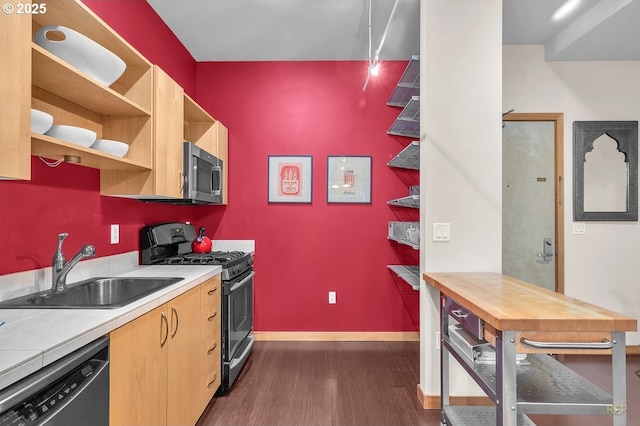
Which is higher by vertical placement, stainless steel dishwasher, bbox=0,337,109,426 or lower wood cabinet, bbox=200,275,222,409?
stainless steel dishwasher, bbox=0,337,109,426

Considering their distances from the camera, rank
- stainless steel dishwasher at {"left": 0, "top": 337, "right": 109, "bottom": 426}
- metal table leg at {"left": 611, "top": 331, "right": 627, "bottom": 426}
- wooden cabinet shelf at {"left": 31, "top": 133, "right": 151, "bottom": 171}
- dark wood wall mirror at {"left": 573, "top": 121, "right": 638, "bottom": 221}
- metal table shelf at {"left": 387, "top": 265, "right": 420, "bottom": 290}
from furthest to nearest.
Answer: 1. dark wood wall mirror at {"left": 573, "top": 121, "right": 638, "bottom": 221}
2. metal table shelf at {"left": 387, "top": 265, "right": 420, "bottom": 290}
3. wooden cabinet shelf at {"left": 31, "top": 133, "right": 151, "bottom": 171}
4. metal table leg at {"left": 611, "top": 331, "right": 627, "bottom": 426}
5. stainless steel dishwasher at {"left": 0, "top": 337, "right": 109, "bottom": 426}

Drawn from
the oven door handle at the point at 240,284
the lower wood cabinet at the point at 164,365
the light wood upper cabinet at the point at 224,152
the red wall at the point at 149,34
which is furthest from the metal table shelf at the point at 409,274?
the red wall at the point at 149,34

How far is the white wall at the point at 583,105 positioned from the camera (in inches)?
123

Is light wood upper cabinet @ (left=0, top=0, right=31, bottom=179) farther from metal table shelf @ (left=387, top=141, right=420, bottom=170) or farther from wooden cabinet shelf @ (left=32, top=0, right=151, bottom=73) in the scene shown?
metal table shelf @ (left=387, top=141, right=420, bottom=170)

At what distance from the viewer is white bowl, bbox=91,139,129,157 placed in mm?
1717

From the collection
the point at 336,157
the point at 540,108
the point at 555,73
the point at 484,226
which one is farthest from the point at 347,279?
the point at 555,73

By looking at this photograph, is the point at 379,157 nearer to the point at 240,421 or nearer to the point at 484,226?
the point at 484,226

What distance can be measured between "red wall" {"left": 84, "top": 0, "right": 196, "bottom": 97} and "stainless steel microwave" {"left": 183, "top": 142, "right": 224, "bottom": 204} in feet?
2.87

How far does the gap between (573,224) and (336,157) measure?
2.48 meters

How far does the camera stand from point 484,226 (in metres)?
2.23

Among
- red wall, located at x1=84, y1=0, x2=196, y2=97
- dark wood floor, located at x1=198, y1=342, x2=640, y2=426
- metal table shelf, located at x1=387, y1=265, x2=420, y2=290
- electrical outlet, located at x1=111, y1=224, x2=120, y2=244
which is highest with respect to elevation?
red wall, located at x1=84, y1=0, x2=196, y2=97

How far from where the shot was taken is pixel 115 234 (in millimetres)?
2221

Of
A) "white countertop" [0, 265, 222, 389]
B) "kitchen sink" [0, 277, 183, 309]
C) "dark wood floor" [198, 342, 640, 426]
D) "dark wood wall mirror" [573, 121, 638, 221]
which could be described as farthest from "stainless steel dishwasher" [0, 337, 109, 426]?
"dark wood wall mirror" [573, 121, 638, 221]

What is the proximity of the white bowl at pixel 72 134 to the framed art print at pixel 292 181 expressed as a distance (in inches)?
78.9
